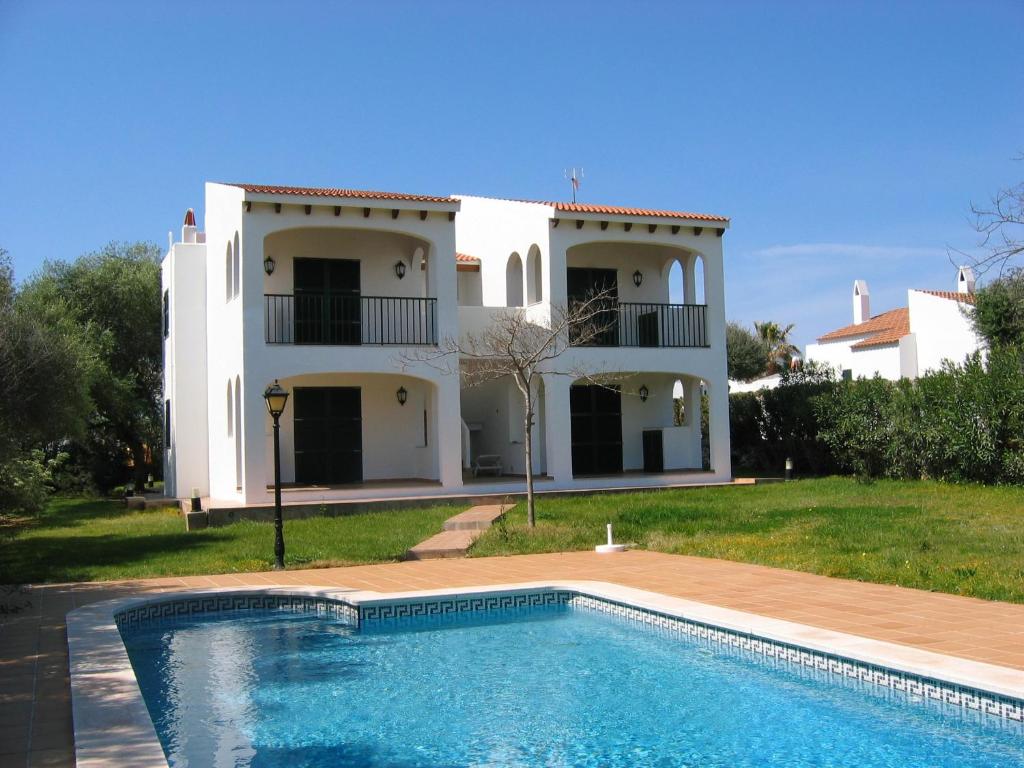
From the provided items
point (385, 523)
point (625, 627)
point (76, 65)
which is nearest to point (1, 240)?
point (76, 65)

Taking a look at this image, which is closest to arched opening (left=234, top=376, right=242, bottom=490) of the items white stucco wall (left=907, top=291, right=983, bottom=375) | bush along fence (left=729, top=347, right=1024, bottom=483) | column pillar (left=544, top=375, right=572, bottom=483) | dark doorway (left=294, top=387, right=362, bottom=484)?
dark doorway (left=294, top=387, right=362, bottom=484)

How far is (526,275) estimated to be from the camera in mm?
21312

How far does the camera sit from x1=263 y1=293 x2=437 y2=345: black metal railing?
19703 millimetres

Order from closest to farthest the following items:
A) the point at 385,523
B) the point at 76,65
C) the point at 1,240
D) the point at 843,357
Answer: the point at 76,65, the point at 1,240, the point at 385,523, the point at 843,357

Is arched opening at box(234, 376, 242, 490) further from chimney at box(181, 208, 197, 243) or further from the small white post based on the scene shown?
the small white post

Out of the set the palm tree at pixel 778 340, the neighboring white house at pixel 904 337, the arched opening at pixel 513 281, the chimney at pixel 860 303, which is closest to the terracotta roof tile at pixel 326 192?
the arched opening at pixel 513 281

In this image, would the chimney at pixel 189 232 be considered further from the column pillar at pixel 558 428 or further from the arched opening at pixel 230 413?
the column pillar at pixel 558 428

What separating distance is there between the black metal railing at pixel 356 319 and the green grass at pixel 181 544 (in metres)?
4.04

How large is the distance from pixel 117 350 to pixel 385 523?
53.5 ft

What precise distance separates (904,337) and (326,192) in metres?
25.6

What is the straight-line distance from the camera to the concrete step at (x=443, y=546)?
1322 centimetres

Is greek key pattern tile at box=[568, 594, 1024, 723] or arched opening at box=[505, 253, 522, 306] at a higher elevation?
arched opening at box=[505, 253, 522, 306]

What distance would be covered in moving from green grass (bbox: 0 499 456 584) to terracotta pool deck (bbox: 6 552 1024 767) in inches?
28.9

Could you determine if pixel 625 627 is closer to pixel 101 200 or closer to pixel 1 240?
pixel 1 240
